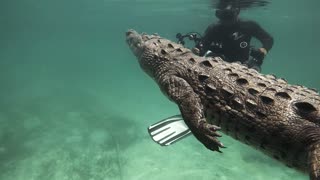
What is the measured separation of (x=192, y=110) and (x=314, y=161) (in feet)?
4.34

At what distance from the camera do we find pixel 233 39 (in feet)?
28.0

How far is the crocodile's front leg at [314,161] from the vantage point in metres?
2.86

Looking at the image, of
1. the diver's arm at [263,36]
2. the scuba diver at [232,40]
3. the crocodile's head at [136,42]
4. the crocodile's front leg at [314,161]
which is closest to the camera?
the crocodile's front leg at [314,161]

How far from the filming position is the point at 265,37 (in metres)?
8.84

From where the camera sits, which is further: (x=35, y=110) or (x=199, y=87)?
(x=35, y=110)

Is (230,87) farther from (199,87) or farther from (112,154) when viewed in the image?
(112,154)

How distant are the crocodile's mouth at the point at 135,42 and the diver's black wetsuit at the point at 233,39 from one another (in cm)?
247

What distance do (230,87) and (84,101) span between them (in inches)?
808

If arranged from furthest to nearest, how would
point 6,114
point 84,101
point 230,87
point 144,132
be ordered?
point 84,101 < point 6,114 < point 144,132 < point 230,87

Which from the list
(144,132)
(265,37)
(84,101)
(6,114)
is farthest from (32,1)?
(265,37)

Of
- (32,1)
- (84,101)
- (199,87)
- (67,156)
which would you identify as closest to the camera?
(199,87)

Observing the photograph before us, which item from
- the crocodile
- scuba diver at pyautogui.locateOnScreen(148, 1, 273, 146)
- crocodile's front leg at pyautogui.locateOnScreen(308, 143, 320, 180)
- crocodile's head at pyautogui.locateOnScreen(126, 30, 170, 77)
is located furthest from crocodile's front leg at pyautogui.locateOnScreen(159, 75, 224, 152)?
scuba diver at pyautogui.locateOnScreen(148, 1, 273, 146)

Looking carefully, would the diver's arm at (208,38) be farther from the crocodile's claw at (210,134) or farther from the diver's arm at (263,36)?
the crocodile's claw at (210,134)

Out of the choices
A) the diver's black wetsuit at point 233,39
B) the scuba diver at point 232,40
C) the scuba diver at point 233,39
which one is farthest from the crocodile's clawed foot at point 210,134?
the diver's black wetsuit at point 233,39
